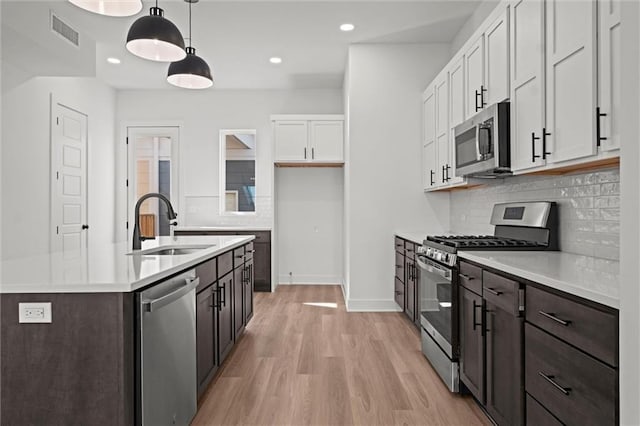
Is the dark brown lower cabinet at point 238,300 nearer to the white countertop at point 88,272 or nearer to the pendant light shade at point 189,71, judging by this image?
the white countertop at point 88,272

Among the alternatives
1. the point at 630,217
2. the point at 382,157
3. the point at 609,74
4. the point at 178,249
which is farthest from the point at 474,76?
the point at 630,217

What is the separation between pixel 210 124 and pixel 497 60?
493 cm

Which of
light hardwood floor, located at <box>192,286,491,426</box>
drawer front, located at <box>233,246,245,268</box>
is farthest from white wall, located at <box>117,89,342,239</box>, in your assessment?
drawer front, located at <box>233,246,245,268</box>

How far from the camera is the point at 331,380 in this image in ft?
9.65

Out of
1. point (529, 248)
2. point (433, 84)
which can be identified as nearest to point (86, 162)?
point (433, 84)

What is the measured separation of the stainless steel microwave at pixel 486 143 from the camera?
2783mm

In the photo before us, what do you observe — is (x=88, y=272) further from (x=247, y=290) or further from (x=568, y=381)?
(x=247, y=290)

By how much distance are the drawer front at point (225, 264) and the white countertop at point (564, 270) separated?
1539mm

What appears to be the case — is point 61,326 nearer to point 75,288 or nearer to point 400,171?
point 75,288

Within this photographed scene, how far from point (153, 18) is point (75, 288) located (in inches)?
71.5

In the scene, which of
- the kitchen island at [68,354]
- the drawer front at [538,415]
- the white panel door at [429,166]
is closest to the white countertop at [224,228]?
the white panel door at [429,166]

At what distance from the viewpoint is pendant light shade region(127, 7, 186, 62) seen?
263 centimetres

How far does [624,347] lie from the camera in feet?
3.12

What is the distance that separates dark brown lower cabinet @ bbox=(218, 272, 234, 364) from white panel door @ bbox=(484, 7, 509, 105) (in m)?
2.23
